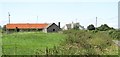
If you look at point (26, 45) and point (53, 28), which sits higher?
point (53, 28)

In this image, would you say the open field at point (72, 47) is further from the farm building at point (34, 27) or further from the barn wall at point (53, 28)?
the farm building at point (34, 27)

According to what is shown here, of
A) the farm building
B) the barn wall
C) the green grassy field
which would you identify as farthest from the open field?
the farm building

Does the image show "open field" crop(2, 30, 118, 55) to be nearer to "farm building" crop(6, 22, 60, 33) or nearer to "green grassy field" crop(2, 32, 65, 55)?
"green grassy field" crop(2, 32, 65, 55)

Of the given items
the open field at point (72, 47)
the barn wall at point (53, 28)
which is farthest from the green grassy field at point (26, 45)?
the barn wall at point (53, 28)

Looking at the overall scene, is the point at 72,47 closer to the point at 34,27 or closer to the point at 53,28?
the point at 53,28

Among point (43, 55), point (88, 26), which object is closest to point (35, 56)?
point (43, 55)

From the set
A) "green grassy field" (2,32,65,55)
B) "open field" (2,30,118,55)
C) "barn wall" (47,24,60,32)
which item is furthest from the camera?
"barn wall" (47,24,60,32)

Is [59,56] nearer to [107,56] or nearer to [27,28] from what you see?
[107,56]

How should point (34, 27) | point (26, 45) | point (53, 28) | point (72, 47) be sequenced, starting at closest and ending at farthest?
1. point (72, 47)
2. point (26, 45)
3. point (53, 28)
4. point (34, 27)

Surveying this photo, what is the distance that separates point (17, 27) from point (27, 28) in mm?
3132

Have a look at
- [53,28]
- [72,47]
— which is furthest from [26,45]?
[53,28]

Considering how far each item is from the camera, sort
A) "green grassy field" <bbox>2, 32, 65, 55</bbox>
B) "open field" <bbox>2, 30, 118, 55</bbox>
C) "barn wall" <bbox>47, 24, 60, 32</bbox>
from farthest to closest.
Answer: "barn wall" <bbox>47, 24, 60, 32</bbox>, "green grassy field" <bbox>2, 32, 65, 55</bbox>, "open field" <bbox>2, 30, 118, 55</bbox>

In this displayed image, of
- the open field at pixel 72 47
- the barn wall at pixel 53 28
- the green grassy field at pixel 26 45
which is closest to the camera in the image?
the open field at pixel 72 47

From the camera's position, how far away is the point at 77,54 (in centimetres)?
1181
